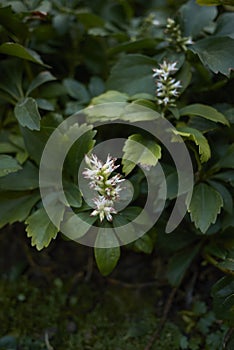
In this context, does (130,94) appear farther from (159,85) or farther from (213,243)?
(213,243)

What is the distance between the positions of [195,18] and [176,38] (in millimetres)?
88

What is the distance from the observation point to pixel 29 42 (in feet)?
4.55

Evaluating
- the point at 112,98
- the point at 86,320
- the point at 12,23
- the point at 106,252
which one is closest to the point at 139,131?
the point at 112,98

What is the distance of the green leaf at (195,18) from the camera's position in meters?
1.27

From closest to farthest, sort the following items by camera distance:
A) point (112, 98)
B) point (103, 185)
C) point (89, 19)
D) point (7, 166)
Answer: point (103, 185)
point (7, 166)
point (112, 98)
point (89, 19)

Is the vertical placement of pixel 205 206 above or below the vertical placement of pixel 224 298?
above

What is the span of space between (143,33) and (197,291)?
2.72ft

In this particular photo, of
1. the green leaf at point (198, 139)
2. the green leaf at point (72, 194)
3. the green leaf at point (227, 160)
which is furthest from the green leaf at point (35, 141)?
the green leaf at point (227, 160)

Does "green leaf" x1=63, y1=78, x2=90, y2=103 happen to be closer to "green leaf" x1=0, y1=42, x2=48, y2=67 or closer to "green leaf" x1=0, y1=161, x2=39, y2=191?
"green leaf" x1=0, y1=42, x2=48, y2=67

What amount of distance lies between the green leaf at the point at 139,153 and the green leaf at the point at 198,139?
0.07 m

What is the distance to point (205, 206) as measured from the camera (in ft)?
3.49

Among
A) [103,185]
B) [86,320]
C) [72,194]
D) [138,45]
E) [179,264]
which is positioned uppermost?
[138,45]

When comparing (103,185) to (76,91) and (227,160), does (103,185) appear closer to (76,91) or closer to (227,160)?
(227,160)

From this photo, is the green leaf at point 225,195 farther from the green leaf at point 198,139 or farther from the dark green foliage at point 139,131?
the green leaf at point 198,139
